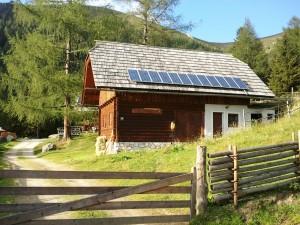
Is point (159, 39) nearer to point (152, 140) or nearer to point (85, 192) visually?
point (152, 140)

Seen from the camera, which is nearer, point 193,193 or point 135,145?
point 193,193

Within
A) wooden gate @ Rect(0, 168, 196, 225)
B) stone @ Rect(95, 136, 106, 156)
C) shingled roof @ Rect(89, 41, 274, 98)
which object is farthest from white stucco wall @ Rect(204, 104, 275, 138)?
wooden gate @ Rect(0, 168, 196, 225)

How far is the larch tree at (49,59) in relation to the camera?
1198 inches

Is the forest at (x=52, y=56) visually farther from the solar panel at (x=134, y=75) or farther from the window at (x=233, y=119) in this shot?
the window at (x=233, y=119)

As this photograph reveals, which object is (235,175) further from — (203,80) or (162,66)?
(162,66)

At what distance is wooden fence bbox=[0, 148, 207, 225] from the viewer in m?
Answer: 6.32

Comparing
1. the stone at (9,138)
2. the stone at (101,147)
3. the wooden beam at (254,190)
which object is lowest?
the stone at (9,138)

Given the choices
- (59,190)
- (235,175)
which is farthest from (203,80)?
(59,190)

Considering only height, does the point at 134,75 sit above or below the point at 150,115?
above

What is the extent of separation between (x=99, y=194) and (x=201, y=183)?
7.40 ft

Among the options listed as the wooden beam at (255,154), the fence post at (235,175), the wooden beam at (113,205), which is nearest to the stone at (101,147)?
the wooden beam at (255,154)

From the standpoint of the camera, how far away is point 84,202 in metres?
6.64

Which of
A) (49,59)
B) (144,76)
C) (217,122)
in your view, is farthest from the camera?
(49,59)

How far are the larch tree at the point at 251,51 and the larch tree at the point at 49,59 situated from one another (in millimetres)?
36450
